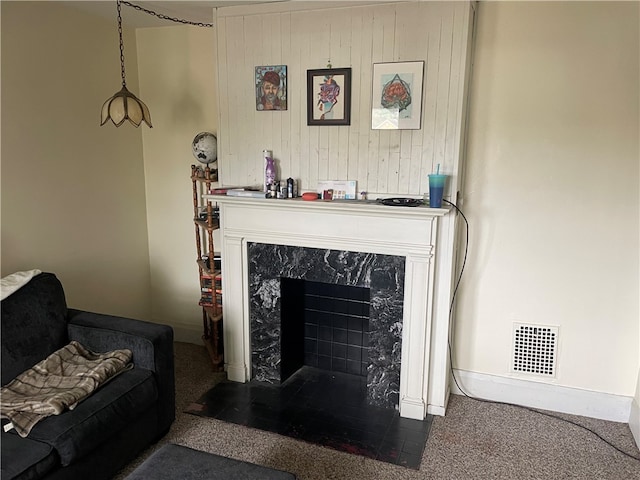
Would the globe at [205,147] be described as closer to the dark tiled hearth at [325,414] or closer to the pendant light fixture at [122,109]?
the pendant light fixture at [122,109]

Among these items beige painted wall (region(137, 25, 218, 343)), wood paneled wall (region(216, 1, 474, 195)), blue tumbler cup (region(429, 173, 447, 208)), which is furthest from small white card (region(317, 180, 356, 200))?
beige painted wall (region(137, 25, 218, 343))

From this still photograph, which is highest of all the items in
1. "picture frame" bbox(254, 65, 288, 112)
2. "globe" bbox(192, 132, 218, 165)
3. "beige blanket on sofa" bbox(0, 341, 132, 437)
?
"picture frame" bbox(254, 65, 288, 112)

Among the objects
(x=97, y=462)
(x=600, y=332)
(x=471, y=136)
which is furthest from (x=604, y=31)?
(x=97, y=462)

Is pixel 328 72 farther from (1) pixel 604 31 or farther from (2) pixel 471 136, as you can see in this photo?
(1) pixel 604 31

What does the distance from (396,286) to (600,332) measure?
1.18m

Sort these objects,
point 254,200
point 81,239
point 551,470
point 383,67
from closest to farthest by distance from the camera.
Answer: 1. point 551,470
2. point 383,67
3. point 254,200
4. point 81,239

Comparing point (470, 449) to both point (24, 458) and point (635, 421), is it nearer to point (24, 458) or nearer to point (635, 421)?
point (635, 421)

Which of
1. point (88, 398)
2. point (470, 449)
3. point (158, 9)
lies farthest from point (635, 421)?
point (158, 9)

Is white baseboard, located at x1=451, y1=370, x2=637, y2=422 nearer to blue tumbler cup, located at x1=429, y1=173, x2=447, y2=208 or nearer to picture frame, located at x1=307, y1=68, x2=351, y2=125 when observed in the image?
blue tumbler cup, located at x1=429, y1=173, x2=447, y2=208

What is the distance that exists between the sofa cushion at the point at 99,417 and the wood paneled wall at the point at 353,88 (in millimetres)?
1329

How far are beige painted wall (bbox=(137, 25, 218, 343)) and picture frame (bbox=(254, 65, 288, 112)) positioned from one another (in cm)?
52

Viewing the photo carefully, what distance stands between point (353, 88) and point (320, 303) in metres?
1.38

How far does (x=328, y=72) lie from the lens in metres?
2.81

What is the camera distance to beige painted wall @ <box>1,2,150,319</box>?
9.01 ft
